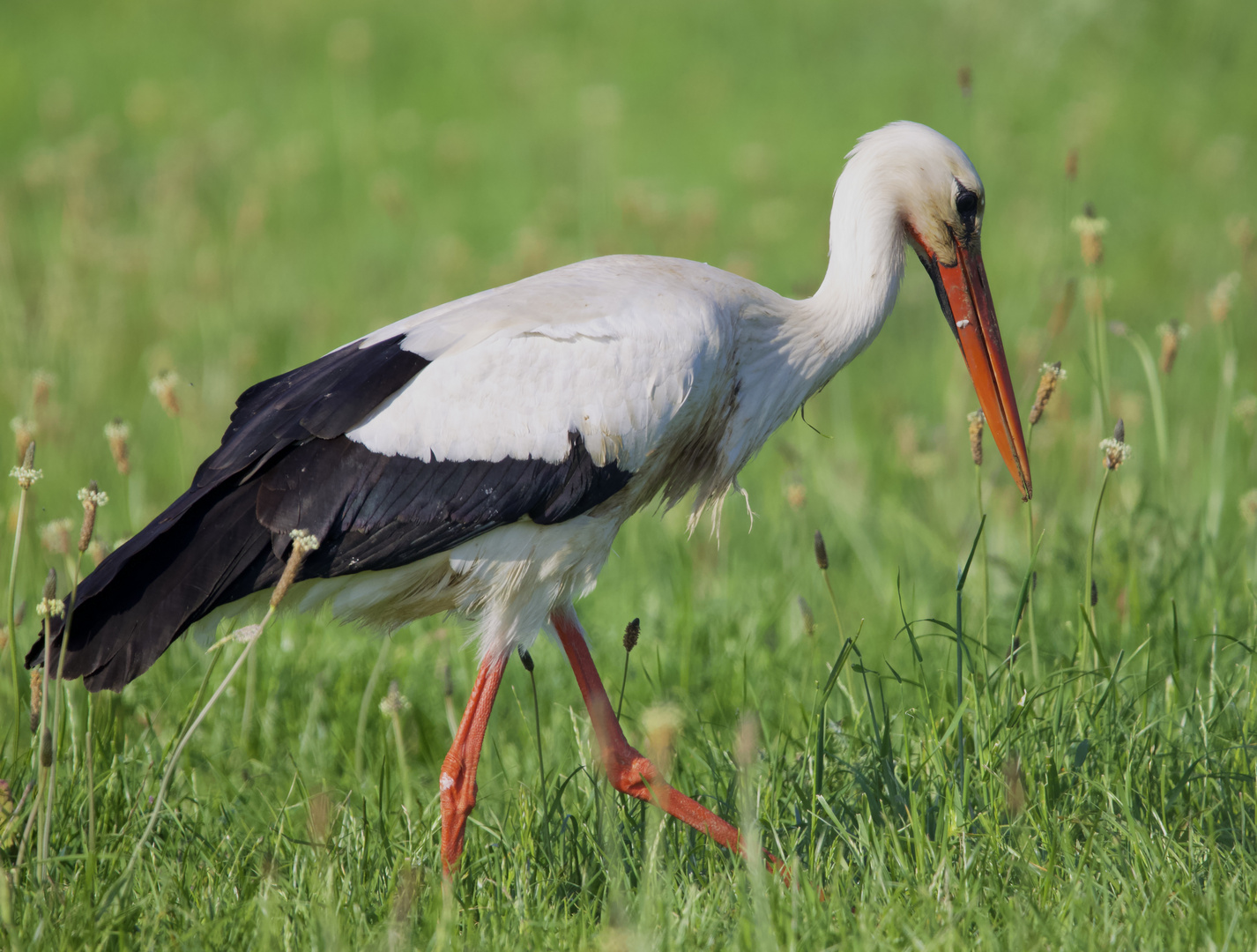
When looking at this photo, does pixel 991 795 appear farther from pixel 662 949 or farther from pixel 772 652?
pixel 772 652

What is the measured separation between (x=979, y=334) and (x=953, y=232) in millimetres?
288

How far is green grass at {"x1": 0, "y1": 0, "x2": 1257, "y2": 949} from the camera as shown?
102 inches

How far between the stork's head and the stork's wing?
77cm

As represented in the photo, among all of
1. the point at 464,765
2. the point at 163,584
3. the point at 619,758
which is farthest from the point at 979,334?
the point at 163,584

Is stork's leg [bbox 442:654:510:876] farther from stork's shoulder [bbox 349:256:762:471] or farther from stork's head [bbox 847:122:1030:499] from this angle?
stork's head [bbox 847:122:1030:499]

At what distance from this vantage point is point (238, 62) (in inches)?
491

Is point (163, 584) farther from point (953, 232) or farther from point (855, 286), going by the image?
point (953, 232)

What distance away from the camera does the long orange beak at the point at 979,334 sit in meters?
3.41

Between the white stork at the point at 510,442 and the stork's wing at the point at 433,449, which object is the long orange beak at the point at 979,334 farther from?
the stork's wing at the point at 433,449

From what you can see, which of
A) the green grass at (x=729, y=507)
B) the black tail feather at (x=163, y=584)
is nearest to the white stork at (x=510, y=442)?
the black tail feather at (x=163, y=584)

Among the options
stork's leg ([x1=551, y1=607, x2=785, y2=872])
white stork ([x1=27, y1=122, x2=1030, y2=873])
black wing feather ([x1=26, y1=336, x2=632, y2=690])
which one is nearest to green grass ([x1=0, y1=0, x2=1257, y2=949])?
stork's leg ([x1=551, y1=607, x2=785, y2=872])

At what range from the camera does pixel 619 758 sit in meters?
3.31

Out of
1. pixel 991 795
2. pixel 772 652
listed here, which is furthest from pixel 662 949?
pixel 772 652

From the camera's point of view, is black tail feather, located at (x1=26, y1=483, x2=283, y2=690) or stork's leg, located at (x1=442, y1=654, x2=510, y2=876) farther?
stork's leg, located at (x1=442, y1=654, x2=510, y2=876)
